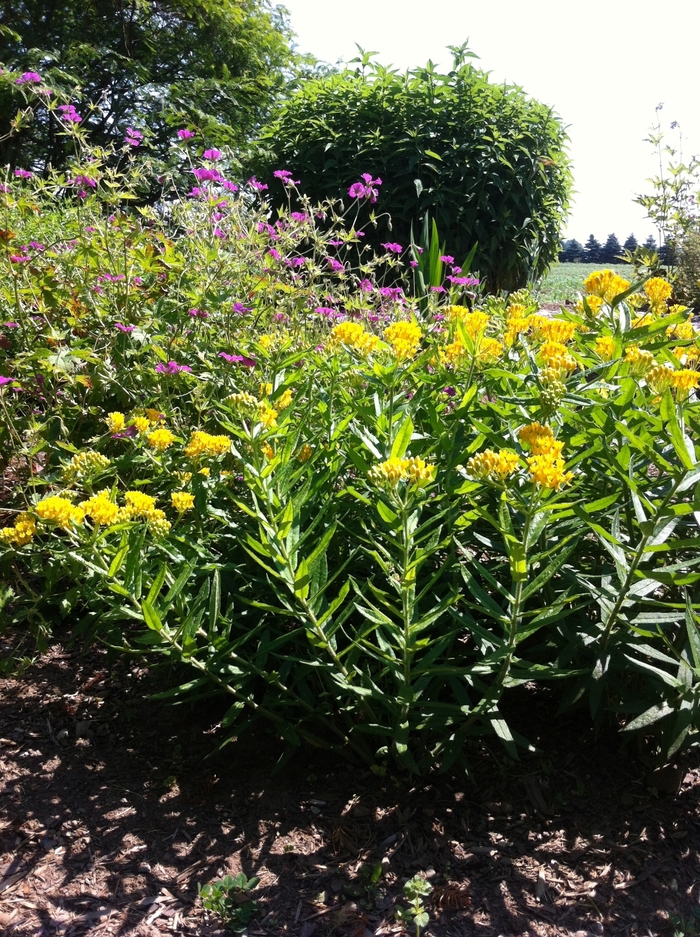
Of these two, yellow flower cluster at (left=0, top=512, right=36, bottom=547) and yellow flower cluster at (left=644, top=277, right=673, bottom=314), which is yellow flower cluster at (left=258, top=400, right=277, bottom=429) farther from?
yellow flower cluster at (left=644, top=277, right=673, bottom=314)

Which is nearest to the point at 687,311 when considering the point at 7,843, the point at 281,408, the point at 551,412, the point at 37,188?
the point at 551,412

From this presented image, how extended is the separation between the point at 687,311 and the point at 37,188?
2733mm

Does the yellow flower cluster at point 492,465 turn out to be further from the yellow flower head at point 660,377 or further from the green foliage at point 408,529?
the yellow flower head at point 660,377

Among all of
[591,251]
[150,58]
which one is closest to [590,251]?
[591,251]

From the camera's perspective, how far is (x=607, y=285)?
1972mm

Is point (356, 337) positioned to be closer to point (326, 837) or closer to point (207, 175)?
point (326, 837)

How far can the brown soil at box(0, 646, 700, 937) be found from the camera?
5.45 feet

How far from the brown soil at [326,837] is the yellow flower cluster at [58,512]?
2.83ft

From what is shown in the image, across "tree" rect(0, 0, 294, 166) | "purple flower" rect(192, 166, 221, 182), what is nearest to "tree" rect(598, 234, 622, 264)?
"tree" rect(0, 0, 294, 166)

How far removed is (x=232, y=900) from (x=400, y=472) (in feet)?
3.56

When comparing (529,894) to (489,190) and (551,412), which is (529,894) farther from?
(489,190)

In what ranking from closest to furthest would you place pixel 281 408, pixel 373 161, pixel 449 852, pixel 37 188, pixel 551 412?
pixel 551 412 < pixel 449 852 < pixel 281 408 < pixel 37 188 < pixel 373 161

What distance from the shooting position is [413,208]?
658cm

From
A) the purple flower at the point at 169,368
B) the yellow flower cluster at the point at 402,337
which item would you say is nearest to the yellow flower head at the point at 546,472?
the yellow flower cluster at the point at 402,337
